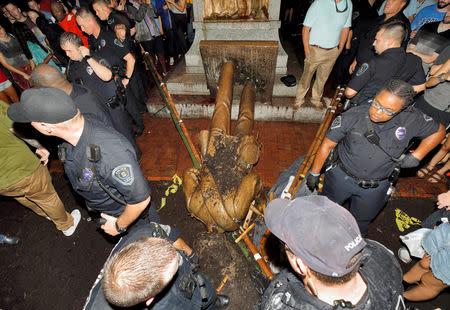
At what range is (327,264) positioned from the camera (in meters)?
1.17

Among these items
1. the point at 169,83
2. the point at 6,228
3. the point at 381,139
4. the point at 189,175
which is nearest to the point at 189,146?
the point at 189,175

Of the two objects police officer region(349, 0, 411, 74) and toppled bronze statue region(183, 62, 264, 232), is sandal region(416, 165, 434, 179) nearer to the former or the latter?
police officer region(349, 0, 411, 74)

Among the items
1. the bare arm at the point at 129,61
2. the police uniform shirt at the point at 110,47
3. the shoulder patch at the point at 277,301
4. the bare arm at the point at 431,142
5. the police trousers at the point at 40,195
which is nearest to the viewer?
the shoulder patch at the point at 277,301

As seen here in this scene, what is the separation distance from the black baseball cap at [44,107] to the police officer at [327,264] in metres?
1.92

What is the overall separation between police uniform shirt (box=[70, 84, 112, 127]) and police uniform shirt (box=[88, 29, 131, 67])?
130 cm

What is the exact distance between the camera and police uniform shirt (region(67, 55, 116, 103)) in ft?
12.1

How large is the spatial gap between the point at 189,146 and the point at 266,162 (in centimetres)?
163

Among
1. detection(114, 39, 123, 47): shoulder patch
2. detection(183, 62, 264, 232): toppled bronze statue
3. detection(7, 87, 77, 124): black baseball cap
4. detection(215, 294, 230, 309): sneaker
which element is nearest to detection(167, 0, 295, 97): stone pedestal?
detection(114, 39, 123, 47): shoulder patch

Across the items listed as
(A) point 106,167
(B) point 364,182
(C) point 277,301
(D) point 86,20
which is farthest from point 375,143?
(D) point 86,20

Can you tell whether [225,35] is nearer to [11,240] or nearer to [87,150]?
[87,150]

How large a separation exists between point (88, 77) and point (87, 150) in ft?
7.76

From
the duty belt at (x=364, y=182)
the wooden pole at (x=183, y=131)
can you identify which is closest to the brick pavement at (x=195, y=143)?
the wooden pole at (x=183, y=131)

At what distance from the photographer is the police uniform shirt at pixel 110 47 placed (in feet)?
13.5

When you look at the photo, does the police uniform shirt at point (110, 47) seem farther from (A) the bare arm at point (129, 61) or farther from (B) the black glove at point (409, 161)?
(B) the black glove at point (409, 161)
